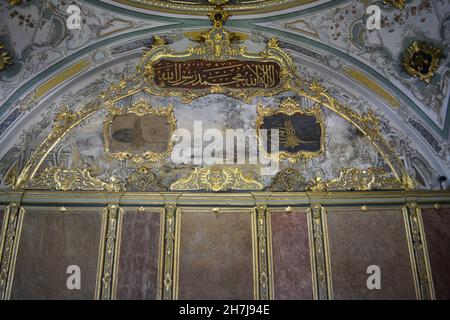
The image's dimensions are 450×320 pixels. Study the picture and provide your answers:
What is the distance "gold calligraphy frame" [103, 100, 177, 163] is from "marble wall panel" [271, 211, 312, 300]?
2.75 m

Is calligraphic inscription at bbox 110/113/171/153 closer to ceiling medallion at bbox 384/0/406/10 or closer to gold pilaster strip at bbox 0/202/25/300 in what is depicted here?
gold pilaster strip at bbox 0/202/25/300

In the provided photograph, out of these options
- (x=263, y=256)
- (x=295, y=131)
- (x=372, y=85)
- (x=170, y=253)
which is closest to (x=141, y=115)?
(x=170, y=253)

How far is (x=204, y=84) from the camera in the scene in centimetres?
1130

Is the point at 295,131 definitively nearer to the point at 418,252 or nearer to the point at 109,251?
the point at 418,252

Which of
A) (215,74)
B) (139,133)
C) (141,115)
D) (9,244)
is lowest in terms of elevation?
(9,244)

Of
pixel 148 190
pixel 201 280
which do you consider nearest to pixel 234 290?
pixel 201 280

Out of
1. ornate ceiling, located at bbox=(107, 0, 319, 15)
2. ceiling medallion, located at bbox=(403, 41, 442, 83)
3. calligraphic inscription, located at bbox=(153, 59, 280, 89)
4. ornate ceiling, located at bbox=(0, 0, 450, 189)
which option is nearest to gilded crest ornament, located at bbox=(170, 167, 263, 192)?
calligraphic inscription, located at bbox=(153, 59, 280, 89)

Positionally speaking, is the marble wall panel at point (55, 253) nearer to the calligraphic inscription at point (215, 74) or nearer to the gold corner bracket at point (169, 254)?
the gold corner bracket at point (169, 254)

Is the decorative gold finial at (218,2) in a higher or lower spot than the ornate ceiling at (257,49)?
higher

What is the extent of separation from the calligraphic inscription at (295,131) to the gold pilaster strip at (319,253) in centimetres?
144

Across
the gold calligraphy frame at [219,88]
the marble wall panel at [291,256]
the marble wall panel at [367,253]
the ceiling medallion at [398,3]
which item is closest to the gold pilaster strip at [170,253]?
the marble wall panel at [291,256]

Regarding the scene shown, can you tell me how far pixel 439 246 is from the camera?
961cm

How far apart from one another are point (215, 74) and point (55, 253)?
520cm

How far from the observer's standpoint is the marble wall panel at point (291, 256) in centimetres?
932
